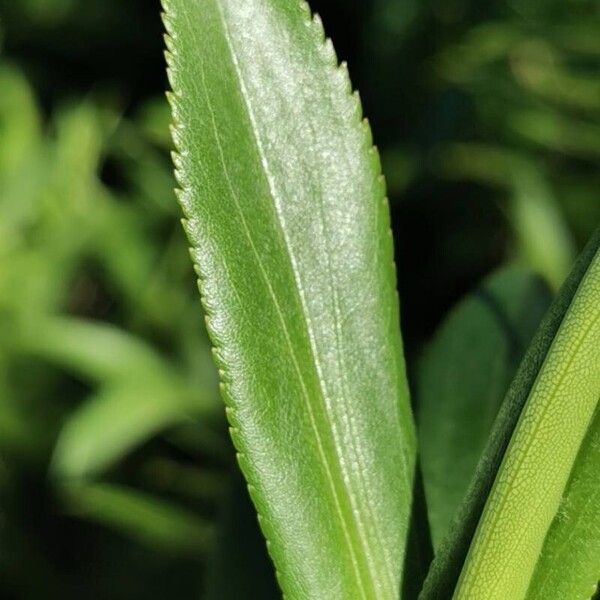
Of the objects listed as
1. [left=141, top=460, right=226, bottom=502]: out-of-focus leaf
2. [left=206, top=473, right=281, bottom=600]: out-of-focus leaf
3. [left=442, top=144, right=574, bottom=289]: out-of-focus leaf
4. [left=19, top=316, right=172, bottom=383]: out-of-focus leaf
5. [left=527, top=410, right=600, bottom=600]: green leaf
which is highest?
[left=527, top=410, right=600, bottom=600]: green leaf

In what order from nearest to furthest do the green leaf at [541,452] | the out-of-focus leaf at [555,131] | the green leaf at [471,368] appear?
1. the green leaf at [541,452]
2. the green leaf at [471,368]
3. the out-of-focus leaf at [555,131]

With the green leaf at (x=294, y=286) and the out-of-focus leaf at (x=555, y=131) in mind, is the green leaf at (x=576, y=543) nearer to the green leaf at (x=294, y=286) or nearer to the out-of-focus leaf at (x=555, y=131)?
the green leaf at (x=294, y=286)

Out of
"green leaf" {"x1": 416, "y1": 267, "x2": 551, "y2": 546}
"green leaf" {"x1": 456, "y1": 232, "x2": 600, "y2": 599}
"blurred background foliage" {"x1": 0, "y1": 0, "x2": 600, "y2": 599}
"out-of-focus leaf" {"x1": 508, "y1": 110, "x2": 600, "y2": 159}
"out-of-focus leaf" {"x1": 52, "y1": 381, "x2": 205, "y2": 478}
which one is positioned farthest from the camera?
"out-of-focus leaf" {"x1": 508, "y1": 110, "x2": 600, "y2": 159}

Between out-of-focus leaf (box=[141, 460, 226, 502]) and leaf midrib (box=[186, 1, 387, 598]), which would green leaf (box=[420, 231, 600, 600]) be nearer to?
leaf midrib (box=[186, 1, 387, 598])

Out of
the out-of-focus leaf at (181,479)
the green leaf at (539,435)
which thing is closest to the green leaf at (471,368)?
the green leaf at (539,435)

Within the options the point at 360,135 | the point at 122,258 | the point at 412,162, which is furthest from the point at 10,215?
the point at 360,135

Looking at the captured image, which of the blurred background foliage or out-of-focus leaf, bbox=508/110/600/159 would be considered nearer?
the blurred background foliage

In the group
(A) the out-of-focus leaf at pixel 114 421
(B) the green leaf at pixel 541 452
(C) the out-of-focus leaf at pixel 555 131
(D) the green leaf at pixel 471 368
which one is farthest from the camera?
(C) the out-of-focus leaf at pixel 555 131

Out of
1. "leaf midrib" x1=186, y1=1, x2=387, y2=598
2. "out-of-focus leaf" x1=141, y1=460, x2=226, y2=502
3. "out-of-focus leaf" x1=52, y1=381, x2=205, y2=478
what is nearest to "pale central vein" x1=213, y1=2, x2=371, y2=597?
"leaf midrib" x1=186, y1=1, x2=387, y2=598
